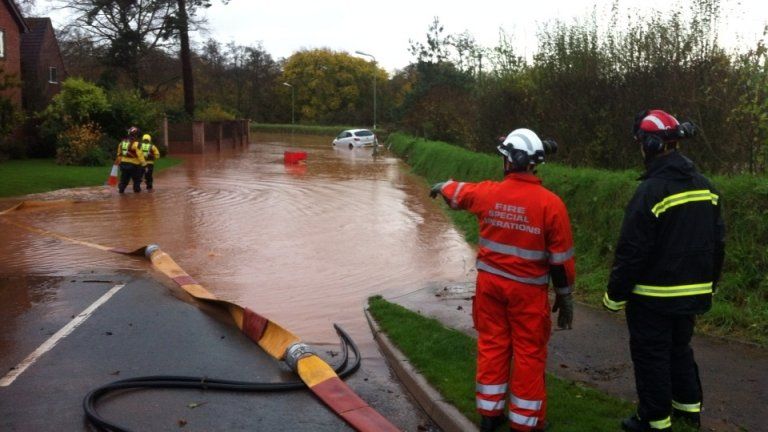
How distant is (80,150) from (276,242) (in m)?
18.5

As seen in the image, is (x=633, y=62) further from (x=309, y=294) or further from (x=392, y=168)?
(x=392, y=168)

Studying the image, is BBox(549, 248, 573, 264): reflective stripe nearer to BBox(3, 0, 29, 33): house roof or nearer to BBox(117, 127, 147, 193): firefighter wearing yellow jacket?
BBox(117, 127, 147, 193): firefighter wearing yellow jacket

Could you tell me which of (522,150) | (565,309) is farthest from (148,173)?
(565,309)

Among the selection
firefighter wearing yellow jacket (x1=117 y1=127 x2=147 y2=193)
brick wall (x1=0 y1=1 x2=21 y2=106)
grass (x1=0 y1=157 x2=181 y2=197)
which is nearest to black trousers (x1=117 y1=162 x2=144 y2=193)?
firefighter wearing yellow jacket (x1=117 y1=127 x2=147 y2=193)

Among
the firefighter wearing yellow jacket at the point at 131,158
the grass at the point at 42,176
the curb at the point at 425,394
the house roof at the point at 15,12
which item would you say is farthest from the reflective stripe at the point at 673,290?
→ the house roof at the point at 15,12

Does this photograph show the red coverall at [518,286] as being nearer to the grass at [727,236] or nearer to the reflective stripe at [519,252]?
the reflective stripe at [519,252]

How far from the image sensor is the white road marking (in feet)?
19.0

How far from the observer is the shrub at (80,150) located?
91.9 ft

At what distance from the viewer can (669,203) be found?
4.23 m

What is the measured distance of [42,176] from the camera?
22938mm

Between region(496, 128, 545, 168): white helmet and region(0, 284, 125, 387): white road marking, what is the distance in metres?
4.17

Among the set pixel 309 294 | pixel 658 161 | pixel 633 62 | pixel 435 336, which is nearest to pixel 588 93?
pixel 633 62

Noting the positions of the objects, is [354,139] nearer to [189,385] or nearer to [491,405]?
[189,385]

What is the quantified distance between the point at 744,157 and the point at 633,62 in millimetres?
2837
